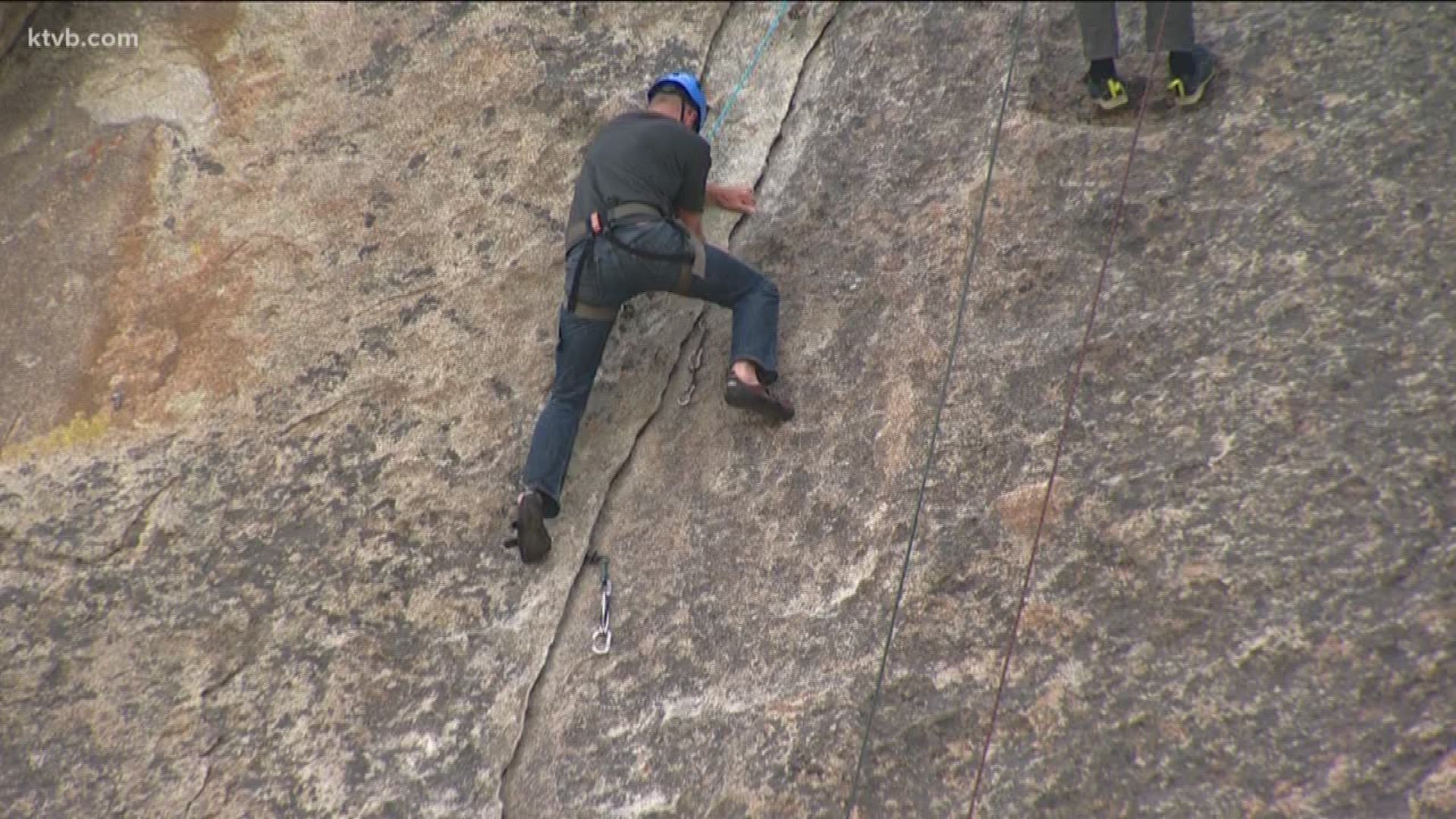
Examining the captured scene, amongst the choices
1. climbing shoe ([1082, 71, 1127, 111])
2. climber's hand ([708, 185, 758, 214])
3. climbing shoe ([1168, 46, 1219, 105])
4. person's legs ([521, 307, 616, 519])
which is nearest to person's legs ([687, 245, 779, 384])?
person's legs ([521, 307, 616, 519])

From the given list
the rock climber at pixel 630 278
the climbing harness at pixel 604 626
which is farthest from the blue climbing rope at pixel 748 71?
the climbing harness at pixel 604 626

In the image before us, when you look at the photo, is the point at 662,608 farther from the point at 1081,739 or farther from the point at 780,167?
the point at 780,167

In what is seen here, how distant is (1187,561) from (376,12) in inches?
164

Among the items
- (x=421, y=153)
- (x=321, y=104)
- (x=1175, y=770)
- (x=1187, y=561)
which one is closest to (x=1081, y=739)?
(x=1175, y=770)

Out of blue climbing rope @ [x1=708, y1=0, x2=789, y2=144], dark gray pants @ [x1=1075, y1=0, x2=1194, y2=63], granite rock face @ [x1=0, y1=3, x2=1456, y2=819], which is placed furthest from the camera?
blue climbing rope @ [x1=708, y1=0, x2=789, y2=144]

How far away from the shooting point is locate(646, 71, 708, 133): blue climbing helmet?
479 centimetres

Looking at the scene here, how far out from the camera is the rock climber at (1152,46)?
456 centimetres

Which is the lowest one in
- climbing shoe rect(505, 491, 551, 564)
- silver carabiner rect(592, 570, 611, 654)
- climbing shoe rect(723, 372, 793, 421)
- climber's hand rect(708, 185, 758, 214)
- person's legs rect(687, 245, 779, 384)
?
silver carabiner rect(592, 570, 611, 654)

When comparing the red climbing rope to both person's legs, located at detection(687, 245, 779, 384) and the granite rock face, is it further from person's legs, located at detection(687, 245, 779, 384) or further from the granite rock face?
person's legs, located at detection(687, 245, 779, 384)

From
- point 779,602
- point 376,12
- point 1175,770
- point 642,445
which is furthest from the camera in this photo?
point 376,12

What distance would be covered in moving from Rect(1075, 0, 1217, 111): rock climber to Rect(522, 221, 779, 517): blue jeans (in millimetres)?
1462

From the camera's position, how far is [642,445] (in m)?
4.63

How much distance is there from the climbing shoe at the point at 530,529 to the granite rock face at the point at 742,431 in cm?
13

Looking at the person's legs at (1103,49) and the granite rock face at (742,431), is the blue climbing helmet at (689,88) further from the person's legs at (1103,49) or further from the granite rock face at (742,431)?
the person's legs at (1103,49)
